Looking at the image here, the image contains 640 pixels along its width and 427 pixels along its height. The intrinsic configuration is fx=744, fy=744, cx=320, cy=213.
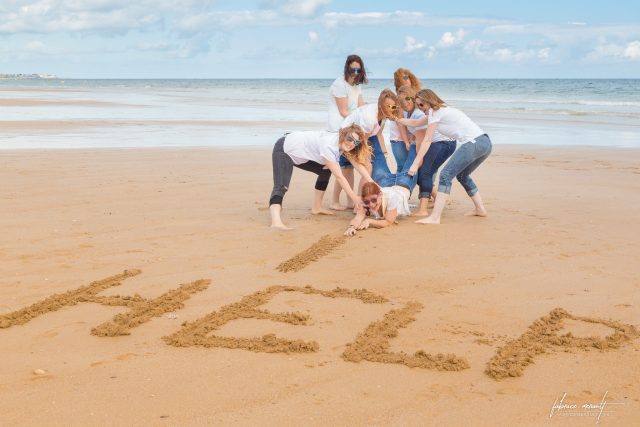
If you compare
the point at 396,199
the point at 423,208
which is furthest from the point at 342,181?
the point at 423,208

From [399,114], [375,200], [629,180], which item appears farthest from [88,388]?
[629,180]

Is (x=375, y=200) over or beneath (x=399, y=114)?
beneath

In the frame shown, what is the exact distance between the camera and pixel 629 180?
10086 mm

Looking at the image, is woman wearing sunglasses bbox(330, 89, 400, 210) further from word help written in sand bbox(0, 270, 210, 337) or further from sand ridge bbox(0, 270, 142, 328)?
sand ridge bbox(0, 270, 142, 328)

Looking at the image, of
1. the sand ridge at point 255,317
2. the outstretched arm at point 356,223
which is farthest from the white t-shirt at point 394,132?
the sand ridge at point 255,317

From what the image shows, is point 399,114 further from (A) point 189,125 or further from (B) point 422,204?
(A) point 189,125

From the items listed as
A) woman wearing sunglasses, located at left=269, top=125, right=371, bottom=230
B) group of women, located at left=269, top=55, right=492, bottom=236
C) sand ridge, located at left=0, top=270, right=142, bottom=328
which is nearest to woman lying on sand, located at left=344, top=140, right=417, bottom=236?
group of women, located at left=269, top=55, right=492, bottom=236

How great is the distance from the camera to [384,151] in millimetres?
7711

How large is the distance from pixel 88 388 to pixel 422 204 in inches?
190

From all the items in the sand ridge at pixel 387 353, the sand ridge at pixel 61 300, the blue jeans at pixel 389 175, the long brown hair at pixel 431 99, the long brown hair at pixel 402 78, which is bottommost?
the sand ridge at pixel 387 353

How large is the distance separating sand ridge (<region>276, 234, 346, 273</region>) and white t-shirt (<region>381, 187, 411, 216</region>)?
0.77 meters

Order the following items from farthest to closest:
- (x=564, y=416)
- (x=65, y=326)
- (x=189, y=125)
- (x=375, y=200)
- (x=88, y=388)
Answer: (x=189, y=125) < (x=375, y=200) < (x=65, y=326) < (x=88, y=388) < (x=564, y=416)

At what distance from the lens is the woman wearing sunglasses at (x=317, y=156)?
7004 millimetres

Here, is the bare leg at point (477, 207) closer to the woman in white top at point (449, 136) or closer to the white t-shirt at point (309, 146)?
the woman in white top at point (449, 136)
